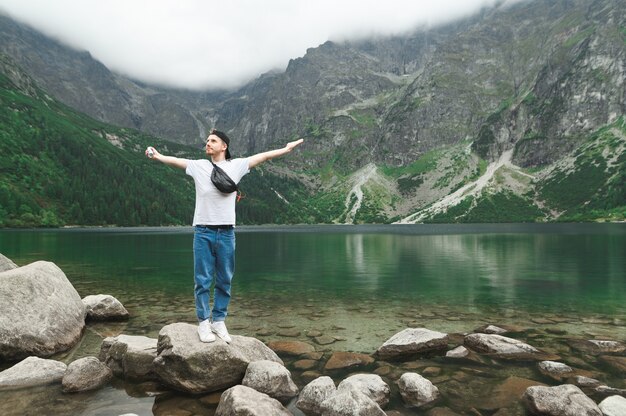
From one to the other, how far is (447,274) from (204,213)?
125ft

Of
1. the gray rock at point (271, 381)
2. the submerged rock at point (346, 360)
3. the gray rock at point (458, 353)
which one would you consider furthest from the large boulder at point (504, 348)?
the gray rock at point (271, 381)

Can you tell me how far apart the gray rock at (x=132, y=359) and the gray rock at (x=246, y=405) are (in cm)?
371

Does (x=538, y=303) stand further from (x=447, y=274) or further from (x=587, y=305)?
(x=447, y=274)

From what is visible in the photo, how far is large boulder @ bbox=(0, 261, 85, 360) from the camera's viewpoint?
13.7 metres

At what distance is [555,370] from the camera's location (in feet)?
41.1

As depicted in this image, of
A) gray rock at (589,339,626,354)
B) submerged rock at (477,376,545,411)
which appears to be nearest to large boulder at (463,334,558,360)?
submerged rock at (477,376,545,411)

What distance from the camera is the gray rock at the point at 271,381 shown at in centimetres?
1033

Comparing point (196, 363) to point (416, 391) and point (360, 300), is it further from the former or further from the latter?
point (360, 300)

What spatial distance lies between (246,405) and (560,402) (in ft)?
23.9

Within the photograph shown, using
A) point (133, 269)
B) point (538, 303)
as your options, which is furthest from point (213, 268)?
point (133, 269)

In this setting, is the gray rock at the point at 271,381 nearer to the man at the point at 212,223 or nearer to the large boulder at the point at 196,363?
the large boulder at the point at 196,363

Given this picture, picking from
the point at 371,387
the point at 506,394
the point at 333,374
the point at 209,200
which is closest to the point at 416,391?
the point at 371,387

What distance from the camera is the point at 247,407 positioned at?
827 centimetres

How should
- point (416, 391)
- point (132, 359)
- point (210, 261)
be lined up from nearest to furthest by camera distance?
point (416, 391)
point (210, 261)
point (132, 359)
